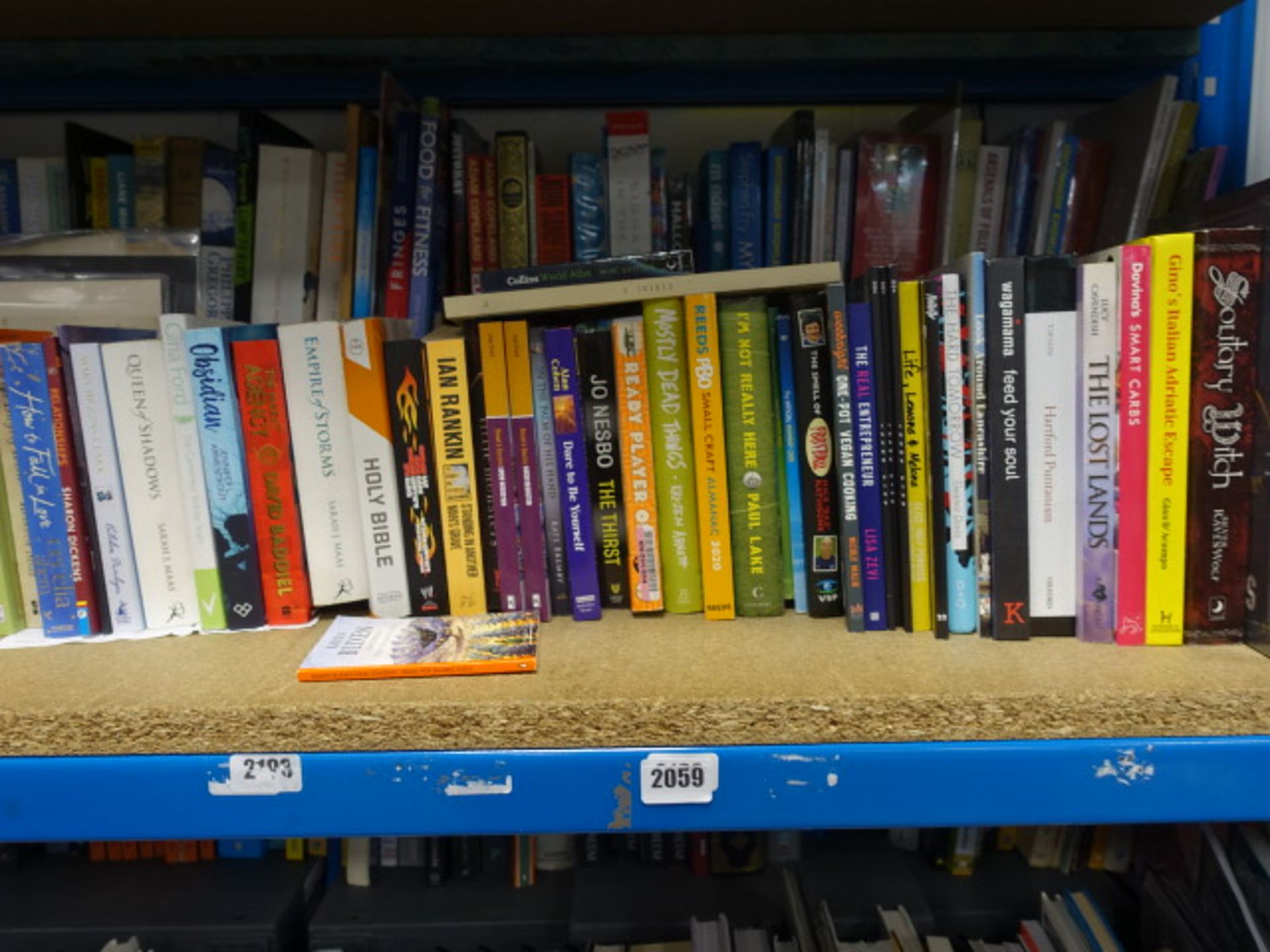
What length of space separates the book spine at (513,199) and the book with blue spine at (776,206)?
249 millimetres

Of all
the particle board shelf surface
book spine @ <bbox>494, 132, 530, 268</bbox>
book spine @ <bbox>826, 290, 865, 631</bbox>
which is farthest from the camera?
book spine @ <bbox>494, 132, 530, 268</bbox>

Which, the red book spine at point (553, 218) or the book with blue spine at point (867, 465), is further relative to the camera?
the red book spine at point (553, 218)

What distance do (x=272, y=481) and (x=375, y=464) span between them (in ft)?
0.28

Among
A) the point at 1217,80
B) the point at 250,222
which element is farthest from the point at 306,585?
the point at 1217,80

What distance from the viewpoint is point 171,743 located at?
1.77 feet

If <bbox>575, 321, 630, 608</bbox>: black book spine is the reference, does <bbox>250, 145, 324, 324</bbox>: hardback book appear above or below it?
above

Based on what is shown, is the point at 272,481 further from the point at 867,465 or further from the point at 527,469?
the point at 867,465

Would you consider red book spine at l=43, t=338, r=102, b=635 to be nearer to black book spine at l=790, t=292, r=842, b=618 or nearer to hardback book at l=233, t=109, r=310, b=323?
hardback book at l=233, t=109, r=310, b=323

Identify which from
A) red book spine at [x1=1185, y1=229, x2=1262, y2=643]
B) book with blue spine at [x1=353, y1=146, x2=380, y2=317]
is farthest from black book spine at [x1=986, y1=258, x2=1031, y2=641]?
book with blue spine at [x1=353, y1=146, x2=380, y2=317]

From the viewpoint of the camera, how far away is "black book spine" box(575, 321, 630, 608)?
2.21 ft

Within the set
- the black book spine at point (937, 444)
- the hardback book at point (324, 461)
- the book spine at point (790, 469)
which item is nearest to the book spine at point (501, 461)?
the hardback book at point (324, 461)

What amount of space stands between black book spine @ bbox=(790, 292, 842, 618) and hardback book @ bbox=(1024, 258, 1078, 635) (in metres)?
0.14

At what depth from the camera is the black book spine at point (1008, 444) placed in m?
0.61

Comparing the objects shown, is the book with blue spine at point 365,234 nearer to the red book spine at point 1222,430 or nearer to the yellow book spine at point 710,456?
the yellow book spine at point 710,456
